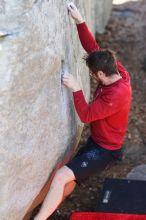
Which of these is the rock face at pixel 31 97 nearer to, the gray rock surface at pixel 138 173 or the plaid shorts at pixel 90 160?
the plaid shorts at pixel 90 160

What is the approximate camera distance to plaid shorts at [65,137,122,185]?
3.90 m

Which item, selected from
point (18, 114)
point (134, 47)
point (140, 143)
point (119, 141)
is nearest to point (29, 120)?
point (18, 114)

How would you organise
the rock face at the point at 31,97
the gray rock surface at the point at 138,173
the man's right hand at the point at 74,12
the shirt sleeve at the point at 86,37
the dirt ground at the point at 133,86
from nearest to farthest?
the rock face at the point at 31,97 → the man's right hand at the point at 74,12 → the shirt sleeve at the point at 86,37 → the dirt ground at the point at 133,86 → the gray rock surface at the point at 138,173

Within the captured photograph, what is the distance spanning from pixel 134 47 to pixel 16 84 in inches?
133

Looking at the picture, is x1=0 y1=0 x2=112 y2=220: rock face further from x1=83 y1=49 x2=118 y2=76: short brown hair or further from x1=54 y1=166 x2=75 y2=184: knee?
x1=83 y1=49 x2=118 y2=76: short brown hair

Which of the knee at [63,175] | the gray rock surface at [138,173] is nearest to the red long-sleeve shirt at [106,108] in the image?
the knee at [63,175]

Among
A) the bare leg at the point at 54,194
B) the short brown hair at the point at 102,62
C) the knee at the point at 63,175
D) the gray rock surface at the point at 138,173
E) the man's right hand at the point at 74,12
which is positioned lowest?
the gray rock surface at the point at 138,173

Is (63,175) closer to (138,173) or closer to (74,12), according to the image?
(138,173)

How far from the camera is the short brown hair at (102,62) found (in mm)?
3695

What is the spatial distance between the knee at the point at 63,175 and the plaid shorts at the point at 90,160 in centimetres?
3

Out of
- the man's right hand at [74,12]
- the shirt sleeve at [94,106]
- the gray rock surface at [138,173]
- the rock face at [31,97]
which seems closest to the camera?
the rock face at [31,97]

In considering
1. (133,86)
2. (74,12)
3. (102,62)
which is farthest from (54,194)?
(133,86)

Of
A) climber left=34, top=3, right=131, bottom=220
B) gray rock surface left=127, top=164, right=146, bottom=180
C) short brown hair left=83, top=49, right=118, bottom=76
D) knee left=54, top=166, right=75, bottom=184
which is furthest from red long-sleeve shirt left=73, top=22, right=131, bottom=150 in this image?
gray rock surface left=127, top=164, right=146, bottom=180

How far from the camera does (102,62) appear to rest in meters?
3.70
